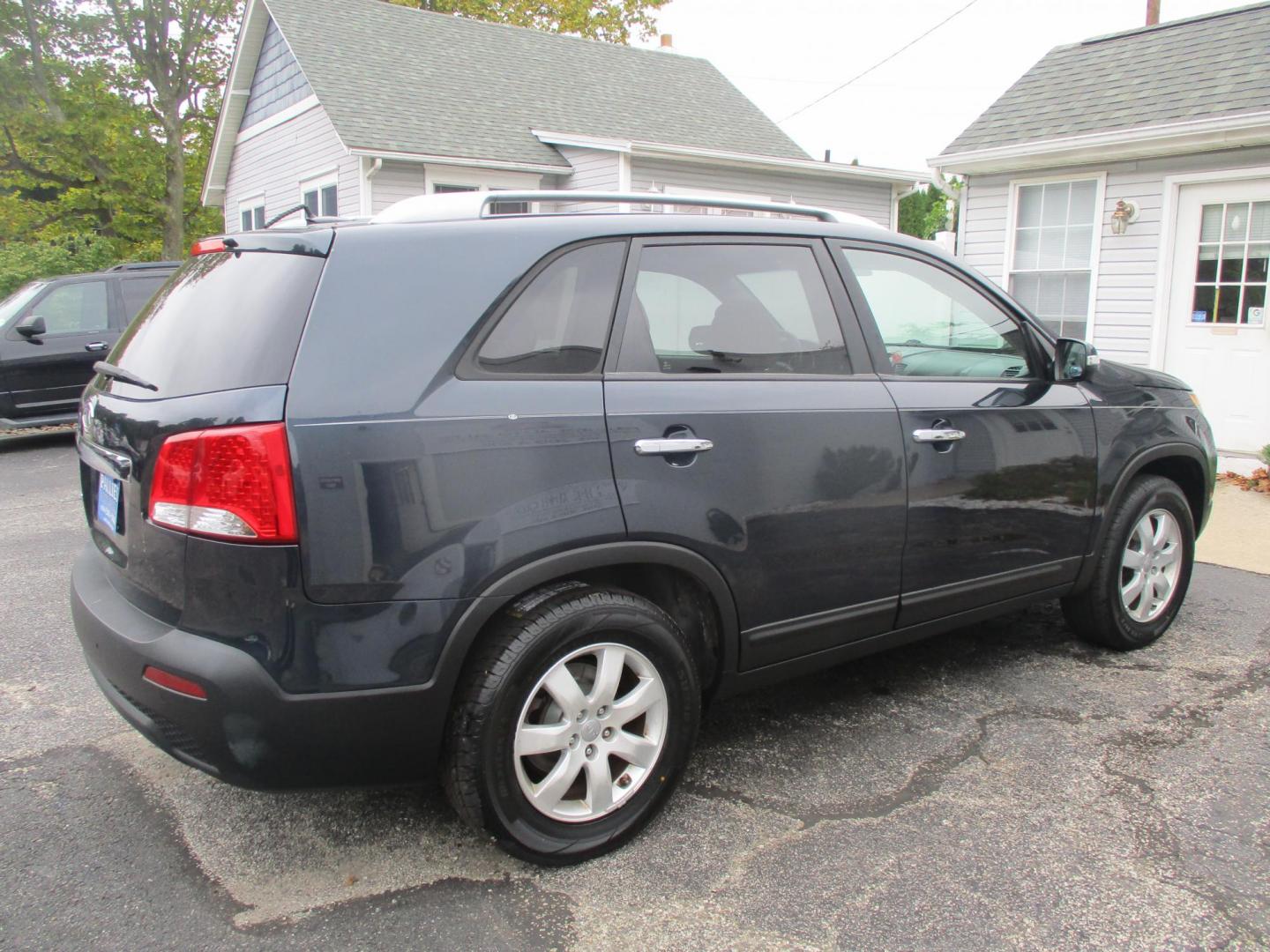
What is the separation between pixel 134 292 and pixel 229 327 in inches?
356

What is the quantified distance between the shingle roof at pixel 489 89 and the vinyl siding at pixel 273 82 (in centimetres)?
48

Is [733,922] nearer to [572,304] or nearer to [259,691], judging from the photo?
[259,691]

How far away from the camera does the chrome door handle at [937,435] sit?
326cm

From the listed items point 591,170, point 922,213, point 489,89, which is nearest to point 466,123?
point 489,89

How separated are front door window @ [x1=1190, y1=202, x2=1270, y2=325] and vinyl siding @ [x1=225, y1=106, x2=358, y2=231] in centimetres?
1050

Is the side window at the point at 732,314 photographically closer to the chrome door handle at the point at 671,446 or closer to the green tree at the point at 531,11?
the chrome door handle at the point at 671,446

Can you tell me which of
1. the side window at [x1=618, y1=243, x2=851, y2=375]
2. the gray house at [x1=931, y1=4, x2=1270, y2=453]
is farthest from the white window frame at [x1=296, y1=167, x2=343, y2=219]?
the side window at [x1=618, y1=243, x2=851, y2=375]

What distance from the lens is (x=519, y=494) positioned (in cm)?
246

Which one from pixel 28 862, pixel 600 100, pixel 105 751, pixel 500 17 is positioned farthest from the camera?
pixel 500 17

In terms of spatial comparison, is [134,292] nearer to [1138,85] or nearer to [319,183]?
[319,183]

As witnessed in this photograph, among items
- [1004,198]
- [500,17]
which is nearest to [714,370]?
[1004,198]

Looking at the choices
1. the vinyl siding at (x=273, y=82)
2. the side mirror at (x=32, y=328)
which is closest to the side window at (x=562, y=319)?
the side mirror at (x=32, y=328)

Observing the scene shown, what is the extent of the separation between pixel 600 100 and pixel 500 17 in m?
15.6

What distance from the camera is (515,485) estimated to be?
2461 mm
